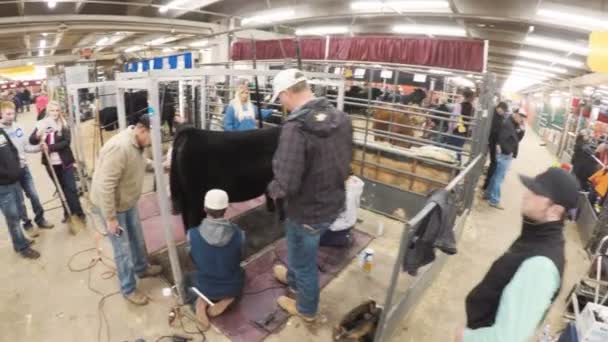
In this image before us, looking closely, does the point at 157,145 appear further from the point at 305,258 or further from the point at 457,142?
the point at 457,142

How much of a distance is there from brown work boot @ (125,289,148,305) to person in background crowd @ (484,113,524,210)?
16.9 ft

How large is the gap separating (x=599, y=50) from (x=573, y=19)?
321cm

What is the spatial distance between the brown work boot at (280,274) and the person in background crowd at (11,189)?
2.39m

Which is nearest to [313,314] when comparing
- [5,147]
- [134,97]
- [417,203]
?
[417,203]

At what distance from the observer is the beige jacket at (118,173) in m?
2.16

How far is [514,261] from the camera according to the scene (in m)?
1.13

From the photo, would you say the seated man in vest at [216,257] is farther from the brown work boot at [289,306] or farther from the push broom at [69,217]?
the push broom at [69,217]

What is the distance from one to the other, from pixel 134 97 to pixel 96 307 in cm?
392

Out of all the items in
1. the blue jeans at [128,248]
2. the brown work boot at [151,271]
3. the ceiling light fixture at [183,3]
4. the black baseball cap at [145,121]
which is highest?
the ceiling light fixture at [183,3]

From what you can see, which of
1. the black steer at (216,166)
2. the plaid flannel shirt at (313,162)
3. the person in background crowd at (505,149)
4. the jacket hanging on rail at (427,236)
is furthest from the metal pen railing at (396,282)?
the person in background crowd at (505,149)

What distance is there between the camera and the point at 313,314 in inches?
94.6

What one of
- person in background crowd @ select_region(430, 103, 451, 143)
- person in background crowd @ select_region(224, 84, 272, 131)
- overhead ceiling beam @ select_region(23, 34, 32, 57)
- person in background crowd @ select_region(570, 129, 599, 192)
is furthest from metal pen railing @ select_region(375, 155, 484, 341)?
overhead ceiling beam @ select_region(23, 34, 32, 57)

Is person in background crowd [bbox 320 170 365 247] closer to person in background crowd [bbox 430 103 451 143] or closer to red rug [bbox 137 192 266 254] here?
red rug [bbox 137 192 266 254]

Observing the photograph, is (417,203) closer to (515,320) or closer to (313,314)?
(313,314)
